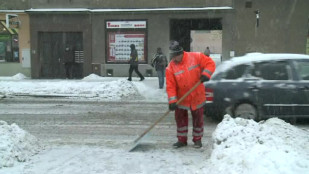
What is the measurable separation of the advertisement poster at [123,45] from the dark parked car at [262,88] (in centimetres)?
1188

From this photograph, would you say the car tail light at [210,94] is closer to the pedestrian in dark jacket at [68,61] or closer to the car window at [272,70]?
the car window at [272,70]

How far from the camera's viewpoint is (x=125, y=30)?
64.6 feet

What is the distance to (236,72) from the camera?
26.7ft

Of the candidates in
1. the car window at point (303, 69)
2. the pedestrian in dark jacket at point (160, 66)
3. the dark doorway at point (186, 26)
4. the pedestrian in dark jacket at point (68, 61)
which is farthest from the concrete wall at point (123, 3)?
the car window at point (303, 69)

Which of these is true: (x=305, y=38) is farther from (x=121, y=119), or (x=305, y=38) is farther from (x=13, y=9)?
(x=13, y=9)

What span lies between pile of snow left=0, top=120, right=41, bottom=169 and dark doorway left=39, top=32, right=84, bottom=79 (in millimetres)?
14543

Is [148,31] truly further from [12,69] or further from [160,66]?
[12,69]

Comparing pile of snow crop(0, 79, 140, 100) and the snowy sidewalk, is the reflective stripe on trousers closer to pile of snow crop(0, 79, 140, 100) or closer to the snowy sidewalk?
the snowy sidewalk

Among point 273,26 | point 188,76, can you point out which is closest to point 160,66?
point 273,26

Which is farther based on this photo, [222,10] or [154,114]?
[222,10]

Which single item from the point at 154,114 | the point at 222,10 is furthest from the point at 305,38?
the point at 154,114

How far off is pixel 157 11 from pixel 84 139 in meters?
13.2

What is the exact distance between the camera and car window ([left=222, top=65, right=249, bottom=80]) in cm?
810

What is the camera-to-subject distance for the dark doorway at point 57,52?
794 inches
